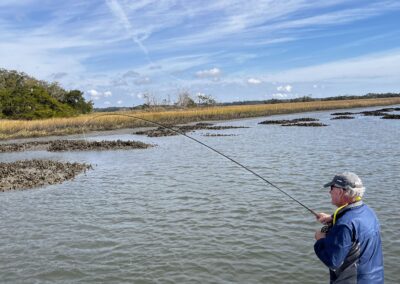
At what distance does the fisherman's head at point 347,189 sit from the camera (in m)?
4.41

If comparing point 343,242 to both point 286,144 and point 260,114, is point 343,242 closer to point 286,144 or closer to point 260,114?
point 286,144

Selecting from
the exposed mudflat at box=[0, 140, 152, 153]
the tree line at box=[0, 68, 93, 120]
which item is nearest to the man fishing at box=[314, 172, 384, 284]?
the exposed mudflat at box=[0, 140, 152, 153]

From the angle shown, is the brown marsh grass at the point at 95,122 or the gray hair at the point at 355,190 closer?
the gray hair at the point at 355,190

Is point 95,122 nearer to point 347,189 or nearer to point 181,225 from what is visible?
point 181,225

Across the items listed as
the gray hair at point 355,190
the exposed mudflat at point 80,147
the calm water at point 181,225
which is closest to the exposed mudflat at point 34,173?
the calm water at point 181,225

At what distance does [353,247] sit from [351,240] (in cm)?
12

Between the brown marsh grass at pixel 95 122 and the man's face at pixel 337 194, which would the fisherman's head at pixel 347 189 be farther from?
the brown marsh grass at pixel 95 122

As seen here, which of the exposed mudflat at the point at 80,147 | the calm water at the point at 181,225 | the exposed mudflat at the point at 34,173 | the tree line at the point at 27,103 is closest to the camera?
the calm water at the point at 181,225

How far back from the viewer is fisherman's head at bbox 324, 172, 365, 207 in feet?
14.5

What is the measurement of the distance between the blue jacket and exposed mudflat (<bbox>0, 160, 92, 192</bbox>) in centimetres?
1527

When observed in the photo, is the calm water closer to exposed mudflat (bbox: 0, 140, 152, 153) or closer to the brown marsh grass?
exposed mudflat (bbox: 0, 140, 152, 153)

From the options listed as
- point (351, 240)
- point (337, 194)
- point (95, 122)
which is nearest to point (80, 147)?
point (95, 122)

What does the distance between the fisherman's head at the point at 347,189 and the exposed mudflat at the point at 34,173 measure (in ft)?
50.1

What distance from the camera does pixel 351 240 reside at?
4.32 metres
